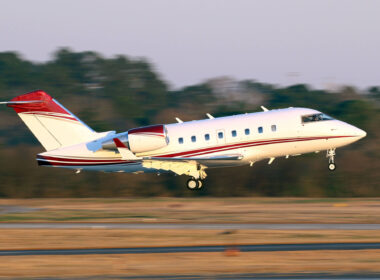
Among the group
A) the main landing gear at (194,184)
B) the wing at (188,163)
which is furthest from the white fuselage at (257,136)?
the main landing gear at (194,184)

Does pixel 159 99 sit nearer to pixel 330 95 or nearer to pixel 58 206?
pixel 330 95

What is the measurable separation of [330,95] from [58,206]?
122 ft

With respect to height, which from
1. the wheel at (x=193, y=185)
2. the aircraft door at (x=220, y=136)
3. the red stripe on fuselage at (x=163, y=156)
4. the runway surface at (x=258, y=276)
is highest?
the aircraft door at (x=220, y=136)

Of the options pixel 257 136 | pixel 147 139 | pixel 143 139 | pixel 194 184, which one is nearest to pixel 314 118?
pixel 257 136

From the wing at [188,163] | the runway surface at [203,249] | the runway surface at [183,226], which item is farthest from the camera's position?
the wing at [188,163]

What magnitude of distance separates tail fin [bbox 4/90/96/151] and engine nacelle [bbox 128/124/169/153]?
253 cm

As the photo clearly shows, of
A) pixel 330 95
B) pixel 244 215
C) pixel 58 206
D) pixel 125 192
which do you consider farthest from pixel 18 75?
pixel 244 215

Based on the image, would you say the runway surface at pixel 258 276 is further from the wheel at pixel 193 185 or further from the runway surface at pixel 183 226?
the wheel at pixel 193 185

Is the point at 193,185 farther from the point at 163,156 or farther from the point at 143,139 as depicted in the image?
the point at 143,139

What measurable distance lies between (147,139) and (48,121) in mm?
4474

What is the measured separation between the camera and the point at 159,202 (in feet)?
90.7

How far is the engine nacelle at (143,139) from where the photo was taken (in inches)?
1064

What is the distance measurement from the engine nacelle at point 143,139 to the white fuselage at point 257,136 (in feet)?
1.22

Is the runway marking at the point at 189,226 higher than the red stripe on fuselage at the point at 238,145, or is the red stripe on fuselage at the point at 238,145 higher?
the red stripe on fuselage at the point at 238,145
